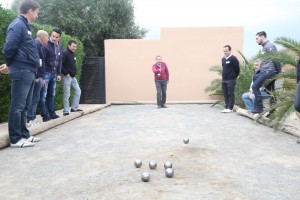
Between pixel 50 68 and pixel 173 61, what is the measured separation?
734 centimetres

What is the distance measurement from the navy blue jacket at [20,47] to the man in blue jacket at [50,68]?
185cm

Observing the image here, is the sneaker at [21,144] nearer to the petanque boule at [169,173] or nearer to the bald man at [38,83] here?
the bald man at [38,83]

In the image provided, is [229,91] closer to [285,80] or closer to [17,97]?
[285,80]

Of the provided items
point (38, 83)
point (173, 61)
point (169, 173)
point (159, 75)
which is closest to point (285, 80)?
point (169, 173)

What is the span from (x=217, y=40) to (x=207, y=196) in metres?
11.1

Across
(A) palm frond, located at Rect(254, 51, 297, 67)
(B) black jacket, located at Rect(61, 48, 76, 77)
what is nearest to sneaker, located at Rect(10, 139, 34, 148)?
(B) black jacket, located at Rect(61, 48, 76, 77)

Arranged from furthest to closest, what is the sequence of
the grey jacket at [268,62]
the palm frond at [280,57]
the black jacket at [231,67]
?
the black jacket at [231,67]
the grey jacket at [268,62]
the palm frond at [280,57]

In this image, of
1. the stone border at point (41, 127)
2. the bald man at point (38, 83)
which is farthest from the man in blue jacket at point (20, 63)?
the bald man at point (38, 83)

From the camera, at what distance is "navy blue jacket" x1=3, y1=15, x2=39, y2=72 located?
4.36 meters

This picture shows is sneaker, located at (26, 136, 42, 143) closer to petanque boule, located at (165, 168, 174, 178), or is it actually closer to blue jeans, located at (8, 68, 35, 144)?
blue jeans, located at (8, 68, 35, 144)

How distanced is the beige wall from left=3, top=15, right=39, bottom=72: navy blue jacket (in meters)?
8.79

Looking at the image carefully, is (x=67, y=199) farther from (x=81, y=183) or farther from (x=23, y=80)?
(x=23, y=80)

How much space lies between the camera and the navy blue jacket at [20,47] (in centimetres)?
436

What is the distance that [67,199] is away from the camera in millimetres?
2582
